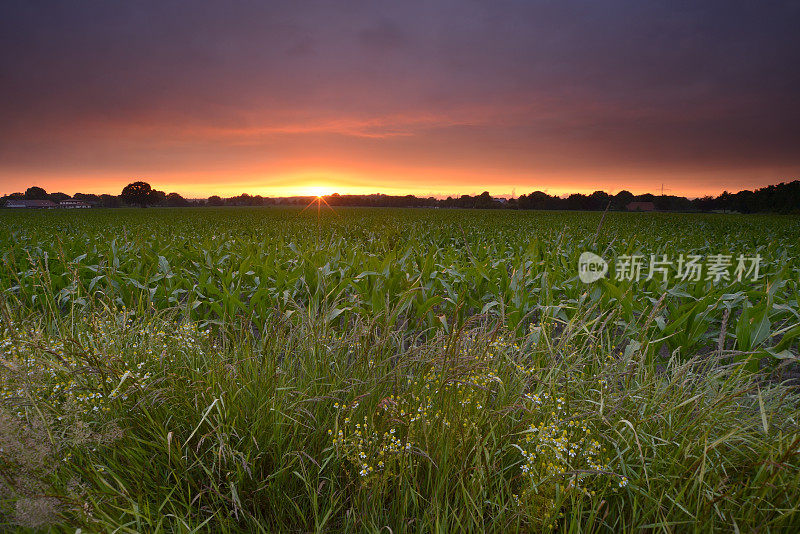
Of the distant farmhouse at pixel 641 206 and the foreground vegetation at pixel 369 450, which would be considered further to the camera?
the distant farmhouse at pixel 641 206

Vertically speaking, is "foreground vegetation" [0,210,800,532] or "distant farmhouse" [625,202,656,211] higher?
"distant farmhouse" [625,202,656,211]

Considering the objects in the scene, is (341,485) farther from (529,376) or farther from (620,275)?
(620,275)

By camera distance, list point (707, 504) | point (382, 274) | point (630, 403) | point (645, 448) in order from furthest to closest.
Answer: point (382, 274) → point (630, 403) → point (645, 448) → point (707, 504)

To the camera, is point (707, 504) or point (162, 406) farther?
point (162, 406)

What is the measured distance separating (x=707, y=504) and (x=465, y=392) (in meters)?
1.19

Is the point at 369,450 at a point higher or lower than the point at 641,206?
lower

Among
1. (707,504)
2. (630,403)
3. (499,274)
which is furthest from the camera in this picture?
(499,274)

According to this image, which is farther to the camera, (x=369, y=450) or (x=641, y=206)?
(x=641, y=206)

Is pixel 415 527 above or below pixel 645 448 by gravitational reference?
below

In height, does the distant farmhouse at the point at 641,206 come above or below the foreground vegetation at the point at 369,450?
above

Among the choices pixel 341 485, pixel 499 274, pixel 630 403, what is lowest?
pixel 341 485

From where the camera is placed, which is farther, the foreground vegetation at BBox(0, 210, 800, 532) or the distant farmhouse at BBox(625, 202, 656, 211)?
→ the distant farmhouse at BBox(625, 202, 656, 211)

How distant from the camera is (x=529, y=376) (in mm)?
2564

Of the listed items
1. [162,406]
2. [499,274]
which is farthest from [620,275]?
[162,406]
